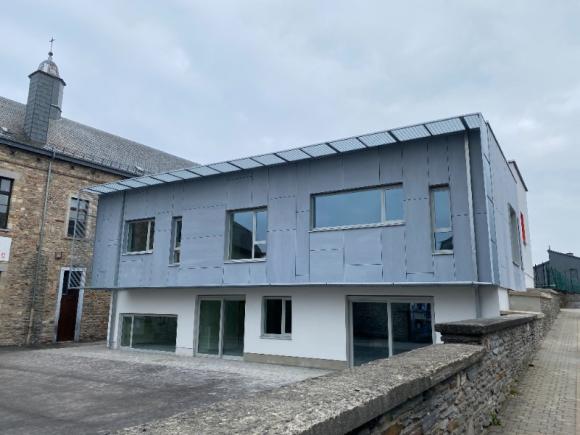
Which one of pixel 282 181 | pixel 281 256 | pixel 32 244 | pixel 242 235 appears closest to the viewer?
pixel 281 256

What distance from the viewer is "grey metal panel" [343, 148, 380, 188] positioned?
458 inches

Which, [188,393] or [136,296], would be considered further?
[136,296]

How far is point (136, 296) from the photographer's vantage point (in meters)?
16.8

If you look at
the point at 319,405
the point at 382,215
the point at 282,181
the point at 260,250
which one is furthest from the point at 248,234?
the point at 319,405

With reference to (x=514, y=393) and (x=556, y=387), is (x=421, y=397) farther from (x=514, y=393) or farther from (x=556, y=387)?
(x=556, y=387)

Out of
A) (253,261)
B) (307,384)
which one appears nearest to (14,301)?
(253,261)

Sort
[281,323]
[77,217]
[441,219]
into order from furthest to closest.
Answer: [77,217]
[281,323]
[441,219]

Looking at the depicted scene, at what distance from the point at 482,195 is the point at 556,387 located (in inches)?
175

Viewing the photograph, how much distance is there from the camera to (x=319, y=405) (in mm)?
2338

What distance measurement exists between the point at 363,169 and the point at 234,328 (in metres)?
6.89

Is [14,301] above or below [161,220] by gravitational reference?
below

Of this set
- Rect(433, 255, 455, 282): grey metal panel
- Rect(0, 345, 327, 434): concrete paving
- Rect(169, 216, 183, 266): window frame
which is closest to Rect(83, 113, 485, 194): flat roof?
Rect(169, 216, 183, 266): window frame

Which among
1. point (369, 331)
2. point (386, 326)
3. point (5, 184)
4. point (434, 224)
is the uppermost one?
point (5, 184)

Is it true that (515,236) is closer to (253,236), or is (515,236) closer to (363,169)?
(363,169)
